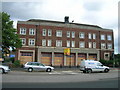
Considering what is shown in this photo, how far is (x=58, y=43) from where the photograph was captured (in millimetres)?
45625

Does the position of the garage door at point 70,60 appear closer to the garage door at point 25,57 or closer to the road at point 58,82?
the garage door at point 25,57

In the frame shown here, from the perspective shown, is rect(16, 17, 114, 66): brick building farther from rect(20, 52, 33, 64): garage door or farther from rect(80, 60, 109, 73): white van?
rect(80, 60, 109, 73): white van

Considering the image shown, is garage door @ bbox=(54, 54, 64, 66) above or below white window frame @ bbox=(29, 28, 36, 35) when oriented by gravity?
below

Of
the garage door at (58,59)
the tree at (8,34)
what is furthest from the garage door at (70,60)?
the tree at (8,34)

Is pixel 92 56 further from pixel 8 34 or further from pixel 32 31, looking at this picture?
pixel 8 34

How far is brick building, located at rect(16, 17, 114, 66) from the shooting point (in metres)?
43.5

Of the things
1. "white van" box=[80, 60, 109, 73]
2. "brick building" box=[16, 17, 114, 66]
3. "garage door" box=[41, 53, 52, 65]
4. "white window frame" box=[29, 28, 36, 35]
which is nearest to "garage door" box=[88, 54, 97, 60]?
"brick building" box=[16, 17, 114, 66]

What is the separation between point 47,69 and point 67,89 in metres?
17.5

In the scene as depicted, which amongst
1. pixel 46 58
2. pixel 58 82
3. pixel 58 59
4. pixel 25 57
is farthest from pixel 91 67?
pixel 25 57

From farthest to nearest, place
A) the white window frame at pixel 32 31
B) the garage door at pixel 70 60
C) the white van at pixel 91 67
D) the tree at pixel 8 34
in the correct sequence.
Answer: the garage door at pixel 70 60
the white window frame at pixel 32 31
the tree at pixel 8 34
the white van at pixel 91 67

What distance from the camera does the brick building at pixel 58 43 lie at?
143 ft

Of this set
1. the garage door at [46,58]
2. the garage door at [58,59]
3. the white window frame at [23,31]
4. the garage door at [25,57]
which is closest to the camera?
the garage door at [25,57]

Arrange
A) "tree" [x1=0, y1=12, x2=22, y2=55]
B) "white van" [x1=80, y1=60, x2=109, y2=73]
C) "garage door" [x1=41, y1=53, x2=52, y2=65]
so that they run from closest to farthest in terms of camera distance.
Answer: "white van" [x1=80, y1=60, x2=109, y2=73] < "tree" [x1=0, y1=12, x2=22, y2=55] < "garage door" [x1=41, y1=53, x2=52, y2=65]

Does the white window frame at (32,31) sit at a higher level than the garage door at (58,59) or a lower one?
higher
